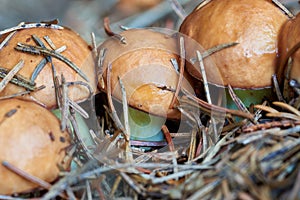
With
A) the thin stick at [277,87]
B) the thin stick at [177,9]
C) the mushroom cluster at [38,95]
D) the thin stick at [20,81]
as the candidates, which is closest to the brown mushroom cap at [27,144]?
the mushroom cluster at [38,95]

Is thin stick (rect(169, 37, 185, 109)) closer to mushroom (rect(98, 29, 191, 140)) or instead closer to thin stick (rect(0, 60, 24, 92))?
mushroom (rect(98, 29, 191, 140))

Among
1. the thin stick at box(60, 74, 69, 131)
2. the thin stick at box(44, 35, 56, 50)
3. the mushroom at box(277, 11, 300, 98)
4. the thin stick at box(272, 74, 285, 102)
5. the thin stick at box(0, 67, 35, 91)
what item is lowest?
the thin stick at box(272, 74, 285, 102)

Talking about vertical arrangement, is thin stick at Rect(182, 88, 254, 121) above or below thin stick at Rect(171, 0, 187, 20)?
below

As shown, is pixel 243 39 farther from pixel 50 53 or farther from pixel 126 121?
pixel 50 53

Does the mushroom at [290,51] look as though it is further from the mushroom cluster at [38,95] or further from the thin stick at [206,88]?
the mushroom cluster at [38,95]

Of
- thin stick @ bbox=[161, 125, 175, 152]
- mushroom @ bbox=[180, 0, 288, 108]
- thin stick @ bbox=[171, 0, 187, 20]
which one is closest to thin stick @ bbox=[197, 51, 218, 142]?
mushroom @ bbox=[180, 0, 288, 108]

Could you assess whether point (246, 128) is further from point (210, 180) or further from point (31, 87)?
point (31, 87)
